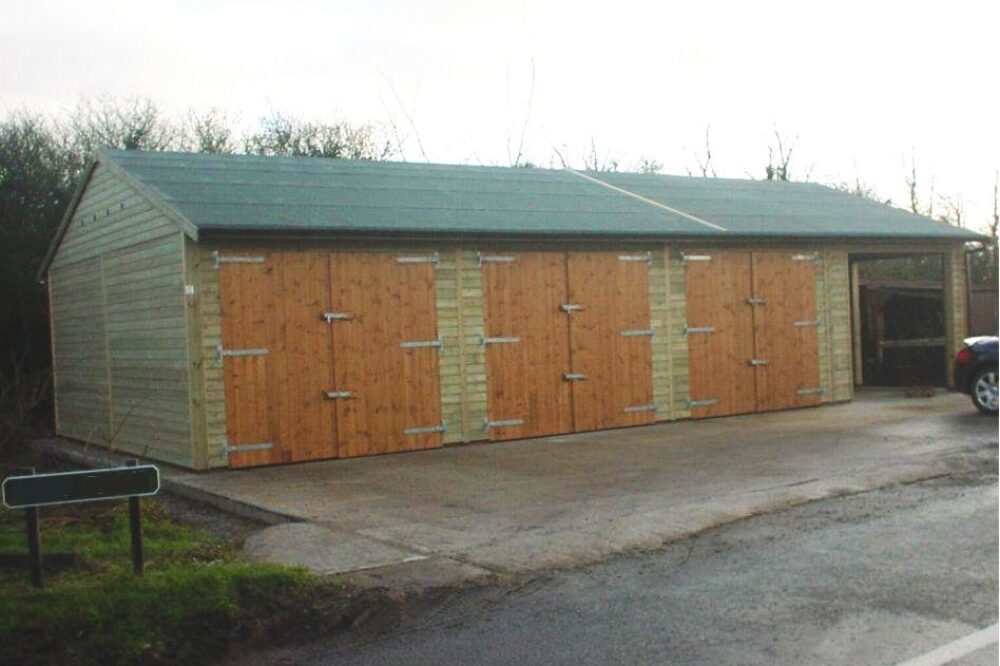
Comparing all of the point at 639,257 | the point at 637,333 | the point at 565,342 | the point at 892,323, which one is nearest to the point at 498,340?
the point at 565,342

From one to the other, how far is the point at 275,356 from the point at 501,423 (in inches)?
128

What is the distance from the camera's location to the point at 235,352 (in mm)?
13938

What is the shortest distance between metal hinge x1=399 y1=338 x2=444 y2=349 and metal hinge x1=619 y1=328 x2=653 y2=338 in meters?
2.92

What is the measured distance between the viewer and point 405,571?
313 inches

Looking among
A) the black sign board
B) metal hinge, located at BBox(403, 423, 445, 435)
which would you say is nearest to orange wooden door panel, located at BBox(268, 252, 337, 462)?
metal hinge, located at BBox(403, 423, 445, 435)

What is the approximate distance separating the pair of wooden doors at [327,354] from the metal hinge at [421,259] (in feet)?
0.05

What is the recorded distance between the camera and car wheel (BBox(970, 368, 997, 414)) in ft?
53.3

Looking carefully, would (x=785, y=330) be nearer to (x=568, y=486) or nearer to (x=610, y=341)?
(x=610, y=341)

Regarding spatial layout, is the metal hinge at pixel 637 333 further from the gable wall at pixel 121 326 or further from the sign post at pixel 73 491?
the sign post at pixel 73 491

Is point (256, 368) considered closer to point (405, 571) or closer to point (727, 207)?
point (405, 571)

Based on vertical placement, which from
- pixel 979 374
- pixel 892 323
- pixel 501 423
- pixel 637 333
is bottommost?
pixel 501 423

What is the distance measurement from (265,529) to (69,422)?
11.0 metres

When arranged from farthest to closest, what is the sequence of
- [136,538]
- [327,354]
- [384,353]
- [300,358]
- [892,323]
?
1. [892,323]
2. [384,353]
3. [327,354]
4. [300,358]
5. [136,538]

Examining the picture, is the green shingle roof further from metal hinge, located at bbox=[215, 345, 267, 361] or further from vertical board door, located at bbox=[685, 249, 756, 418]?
metal hinge, located at bbox=[215, 345, 267, 361]
